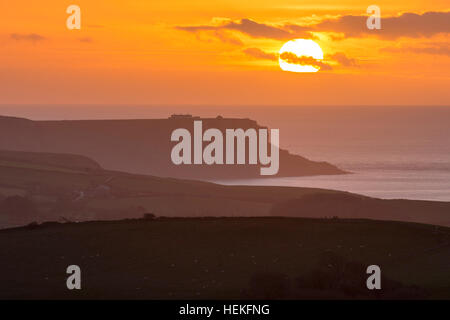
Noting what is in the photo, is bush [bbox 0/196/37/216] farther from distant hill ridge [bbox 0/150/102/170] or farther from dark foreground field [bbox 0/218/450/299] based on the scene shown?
dark foreground field [bbox 0/218/450/299]

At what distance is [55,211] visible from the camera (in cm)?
10731

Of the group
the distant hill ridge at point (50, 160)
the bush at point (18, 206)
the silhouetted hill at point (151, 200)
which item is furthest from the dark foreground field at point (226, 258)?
the distant hill ridge at point (50, 160)

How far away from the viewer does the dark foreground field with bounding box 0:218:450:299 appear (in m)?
34.8

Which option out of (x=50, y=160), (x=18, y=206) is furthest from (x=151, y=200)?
(x=50, y=160)

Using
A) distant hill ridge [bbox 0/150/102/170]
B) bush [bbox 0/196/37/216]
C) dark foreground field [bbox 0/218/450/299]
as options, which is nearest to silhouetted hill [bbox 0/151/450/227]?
bush [bbox 0/196/37/216]

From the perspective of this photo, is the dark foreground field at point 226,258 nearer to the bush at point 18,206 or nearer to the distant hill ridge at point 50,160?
the bush at point 18,206

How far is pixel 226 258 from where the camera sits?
3984 centimetres

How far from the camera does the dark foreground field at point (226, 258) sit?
3481cm

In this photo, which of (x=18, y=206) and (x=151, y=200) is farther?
(x=151, y=200)

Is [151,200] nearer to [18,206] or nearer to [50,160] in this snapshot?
[18,206]
